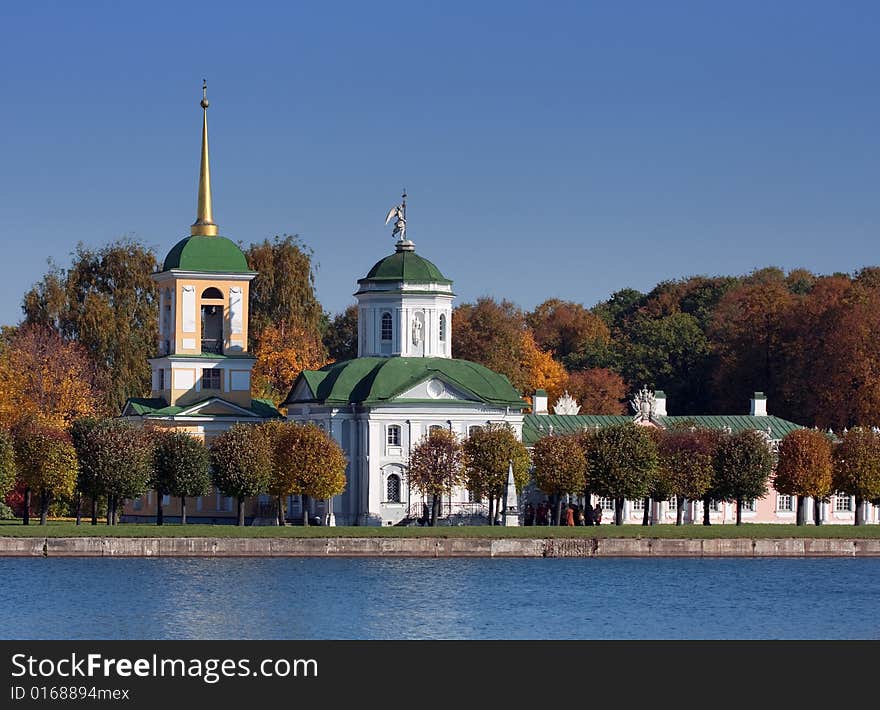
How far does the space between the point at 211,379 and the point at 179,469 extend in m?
10.3

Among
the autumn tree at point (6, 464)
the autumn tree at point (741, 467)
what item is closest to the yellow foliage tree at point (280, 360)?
the autumn tree at point (741, 467)

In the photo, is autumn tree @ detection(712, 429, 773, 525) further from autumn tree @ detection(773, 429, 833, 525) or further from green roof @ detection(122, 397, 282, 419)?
green roof @ detection(122, 397, 282, 419)

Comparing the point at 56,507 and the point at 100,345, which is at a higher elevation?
the point at 100,345

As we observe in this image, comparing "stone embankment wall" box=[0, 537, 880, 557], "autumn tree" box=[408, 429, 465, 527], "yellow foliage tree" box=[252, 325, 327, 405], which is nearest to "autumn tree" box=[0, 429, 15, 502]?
"stone embankment wall" box=[0, 537, 880, 557]

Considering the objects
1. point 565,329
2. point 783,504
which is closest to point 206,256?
point 783,504

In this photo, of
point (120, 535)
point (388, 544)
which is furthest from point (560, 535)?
point (120, 535)

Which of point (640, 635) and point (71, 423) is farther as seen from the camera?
point (71, 423)

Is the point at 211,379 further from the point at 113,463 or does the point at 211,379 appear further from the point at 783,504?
the point at 783,504

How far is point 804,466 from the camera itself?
8794cm

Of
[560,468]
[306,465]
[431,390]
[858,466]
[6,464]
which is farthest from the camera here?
[431,390]

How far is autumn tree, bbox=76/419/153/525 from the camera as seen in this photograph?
79625 mm

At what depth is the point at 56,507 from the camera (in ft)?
300
